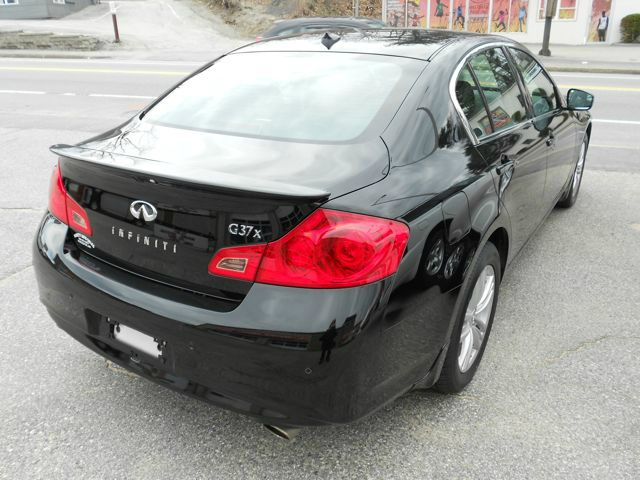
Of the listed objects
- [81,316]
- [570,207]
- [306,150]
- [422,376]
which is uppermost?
[306,150]

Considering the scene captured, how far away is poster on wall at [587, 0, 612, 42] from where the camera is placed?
78.1 ft

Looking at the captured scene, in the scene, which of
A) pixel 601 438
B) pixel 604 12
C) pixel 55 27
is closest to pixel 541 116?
pixel 601 438

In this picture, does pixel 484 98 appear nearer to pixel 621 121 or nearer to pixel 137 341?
pixel 137 341

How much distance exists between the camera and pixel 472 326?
271 cm

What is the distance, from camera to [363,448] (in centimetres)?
235

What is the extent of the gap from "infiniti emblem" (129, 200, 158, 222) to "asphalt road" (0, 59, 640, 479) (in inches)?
38.8

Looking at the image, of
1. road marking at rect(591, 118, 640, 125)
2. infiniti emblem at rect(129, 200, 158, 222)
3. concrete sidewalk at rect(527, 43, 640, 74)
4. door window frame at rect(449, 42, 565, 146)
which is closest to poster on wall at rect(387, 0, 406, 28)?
concrete sidewalk at rect(527, 43, 640, 74)

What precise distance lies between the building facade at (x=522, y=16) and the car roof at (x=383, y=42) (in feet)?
76.3

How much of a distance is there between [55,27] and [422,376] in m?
28.1

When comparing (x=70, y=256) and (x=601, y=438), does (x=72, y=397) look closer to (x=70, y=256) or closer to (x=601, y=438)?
(x=70, y=256)

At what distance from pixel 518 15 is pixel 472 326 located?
82.7 feet

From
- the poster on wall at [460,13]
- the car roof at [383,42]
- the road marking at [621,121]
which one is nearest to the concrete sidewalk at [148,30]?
the poster on wall at [460,13]

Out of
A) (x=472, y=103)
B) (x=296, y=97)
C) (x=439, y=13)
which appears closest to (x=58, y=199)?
(x=296, y=97)

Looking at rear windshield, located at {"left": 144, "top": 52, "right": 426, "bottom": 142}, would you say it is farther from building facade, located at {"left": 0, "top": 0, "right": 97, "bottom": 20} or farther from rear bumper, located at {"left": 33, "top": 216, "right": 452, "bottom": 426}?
building facade, located at {"left": 0, "top": 0, "right": 97, "bottom": 20}
